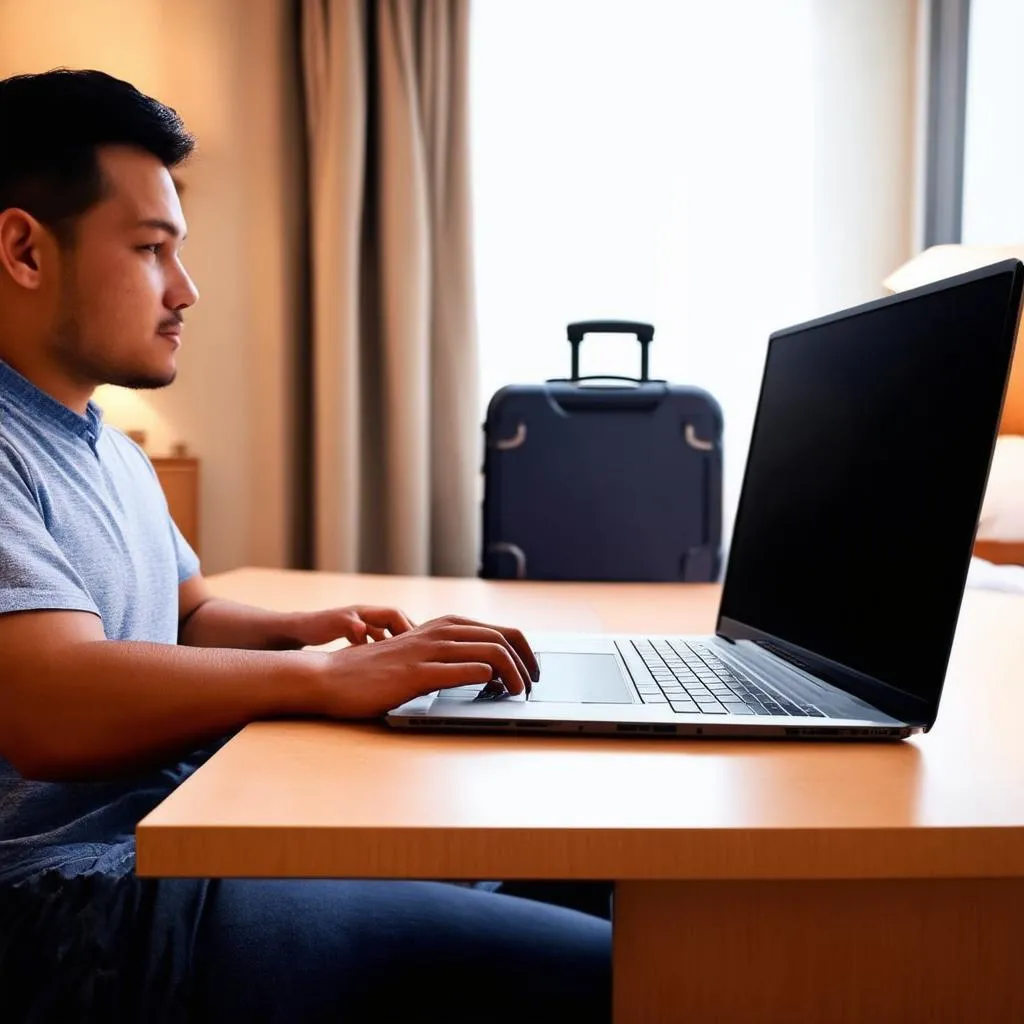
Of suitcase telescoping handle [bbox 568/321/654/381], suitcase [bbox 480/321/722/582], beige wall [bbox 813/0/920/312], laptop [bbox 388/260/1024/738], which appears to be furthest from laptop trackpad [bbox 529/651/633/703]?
beige wall [bbox 813/0/920/312]

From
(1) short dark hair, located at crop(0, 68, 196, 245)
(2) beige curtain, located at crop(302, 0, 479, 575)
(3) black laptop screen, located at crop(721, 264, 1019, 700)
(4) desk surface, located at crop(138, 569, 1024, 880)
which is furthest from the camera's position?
(2) beige curtain, located at crop(302, 0, 479, 575)

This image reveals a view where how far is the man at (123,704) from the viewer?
2.02 ft

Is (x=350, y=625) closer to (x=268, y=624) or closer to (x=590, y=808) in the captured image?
(x=268, y=624)

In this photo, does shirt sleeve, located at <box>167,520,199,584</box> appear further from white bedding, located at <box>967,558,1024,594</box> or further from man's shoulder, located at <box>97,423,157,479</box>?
white bedding, located at <box>967,558,1024,594</box>

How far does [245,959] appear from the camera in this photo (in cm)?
61


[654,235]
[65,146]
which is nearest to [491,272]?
[654,235]

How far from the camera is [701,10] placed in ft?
8.80

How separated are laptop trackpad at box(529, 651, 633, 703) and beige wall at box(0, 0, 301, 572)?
1.95m

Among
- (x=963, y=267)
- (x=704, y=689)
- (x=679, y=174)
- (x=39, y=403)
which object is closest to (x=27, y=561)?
(x=39, y=403)

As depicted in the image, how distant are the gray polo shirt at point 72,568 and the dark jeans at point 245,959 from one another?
0.16 ft

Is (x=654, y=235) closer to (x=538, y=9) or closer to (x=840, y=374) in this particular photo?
(x=538, y=9)

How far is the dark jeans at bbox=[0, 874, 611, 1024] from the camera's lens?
607 millimetres

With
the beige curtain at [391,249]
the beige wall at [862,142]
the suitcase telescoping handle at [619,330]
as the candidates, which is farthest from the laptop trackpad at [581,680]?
the beige wall at [862,142]

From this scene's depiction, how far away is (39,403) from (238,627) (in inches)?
12.6
